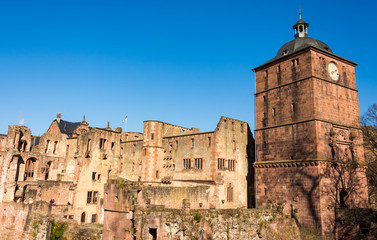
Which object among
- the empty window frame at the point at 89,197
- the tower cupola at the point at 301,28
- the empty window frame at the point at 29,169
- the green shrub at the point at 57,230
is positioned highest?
the tower cupola at the point at 301,28

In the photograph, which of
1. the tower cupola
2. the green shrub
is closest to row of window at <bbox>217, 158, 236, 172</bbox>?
the tower cupola

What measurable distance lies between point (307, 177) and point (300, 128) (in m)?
4.82

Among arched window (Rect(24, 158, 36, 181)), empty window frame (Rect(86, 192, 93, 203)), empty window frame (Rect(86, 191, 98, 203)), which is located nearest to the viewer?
empty window frame (Rect(86, 192, 93, 203))

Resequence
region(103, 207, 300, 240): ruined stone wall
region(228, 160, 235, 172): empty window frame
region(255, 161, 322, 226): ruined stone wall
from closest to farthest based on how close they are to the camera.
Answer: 1. region(103, 207, 300, 240): ruined stone wall
2. region(255, 161, 322, 226): ruined stone wall
3. region(228, 160, 235, 172): empty window frame

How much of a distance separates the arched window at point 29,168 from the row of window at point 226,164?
95.1 feet

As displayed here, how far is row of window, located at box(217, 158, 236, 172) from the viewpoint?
38.5m

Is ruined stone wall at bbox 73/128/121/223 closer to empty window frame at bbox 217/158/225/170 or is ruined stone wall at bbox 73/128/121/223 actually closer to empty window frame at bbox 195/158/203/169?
empty window frame at bbox 195/158/203/169

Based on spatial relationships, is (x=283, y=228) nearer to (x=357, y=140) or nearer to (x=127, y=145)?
(x=357, y=140)

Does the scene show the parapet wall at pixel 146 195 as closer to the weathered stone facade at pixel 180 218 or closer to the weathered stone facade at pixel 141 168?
the weathered stone facade at pixel 180 218

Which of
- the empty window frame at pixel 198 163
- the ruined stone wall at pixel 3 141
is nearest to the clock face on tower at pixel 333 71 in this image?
the empty window frame at pixel 198 163

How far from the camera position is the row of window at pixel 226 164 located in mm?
38459

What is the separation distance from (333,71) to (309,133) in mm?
7908

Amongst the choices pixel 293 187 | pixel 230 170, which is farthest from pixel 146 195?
pixel 293 187

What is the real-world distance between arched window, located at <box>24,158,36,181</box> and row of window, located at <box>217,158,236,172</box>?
28997 millimetres
